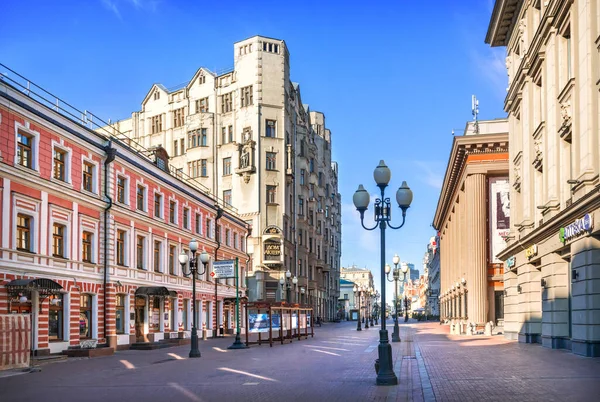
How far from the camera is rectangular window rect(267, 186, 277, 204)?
6662 cm

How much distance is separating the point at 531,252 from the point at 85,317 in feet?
64.2

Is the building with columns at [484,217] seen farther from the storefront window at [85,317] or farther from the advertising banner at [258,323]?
the storefront window at [85,317]

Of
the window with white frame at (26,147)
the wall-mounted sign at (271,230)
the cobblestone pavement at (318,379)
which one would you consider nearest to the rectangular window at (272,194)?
the wall-mounted sign at (271,230)

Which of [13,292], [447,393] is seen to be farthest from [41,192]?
[447,393]

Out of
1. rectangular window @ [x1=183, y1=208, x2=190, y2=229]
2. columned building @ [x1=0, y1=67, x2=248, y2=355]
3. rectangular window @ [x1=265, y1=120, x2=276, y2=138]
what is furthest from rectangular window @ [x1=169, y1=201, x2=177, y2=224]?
rectangular window @ [x1=265, y1=120, x2=276, y2=138]

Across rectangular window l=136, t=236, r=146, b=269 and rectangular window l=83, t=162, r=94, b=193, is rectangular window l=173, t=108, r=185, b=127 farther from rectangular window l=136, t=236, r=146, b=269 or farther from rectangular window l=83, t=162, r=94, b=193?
rectangular window l=83, t=162, r=94, b=193

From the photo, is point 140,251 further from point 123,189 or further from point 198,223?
point 198,223

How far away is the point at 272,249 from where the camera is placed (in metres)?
65.6

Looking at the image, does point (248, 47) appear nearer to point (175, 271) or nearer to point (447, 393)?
point (175, 271)

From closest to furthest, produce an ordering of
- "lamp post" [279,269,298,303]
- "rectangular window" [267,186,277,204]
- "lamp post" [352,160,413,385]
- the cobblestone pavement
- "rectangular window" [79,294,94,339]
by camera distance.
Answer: the cobblestone pavement < "lamp post" [352,160,413,385] < "rectangular window" [79,294,94,339] < "lamp post" [279,269,298,303] < "rectangular window" [267,186,277,204]

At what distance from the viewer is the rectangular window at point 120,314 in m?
32.9

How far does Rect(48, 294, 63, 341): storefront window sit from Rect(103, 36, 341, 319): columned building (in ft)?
113

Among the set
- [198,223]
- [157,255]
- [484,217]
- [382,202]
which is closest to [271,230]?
[198,223]

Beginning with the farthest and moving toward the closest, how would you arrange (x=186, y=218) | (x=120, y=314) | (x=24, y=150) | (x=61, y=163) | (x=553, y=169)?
(x=186, y=218) < (x=120, y=314) < (x=61, y=163) < (x=24, y=150) < (x=553, y=169)
